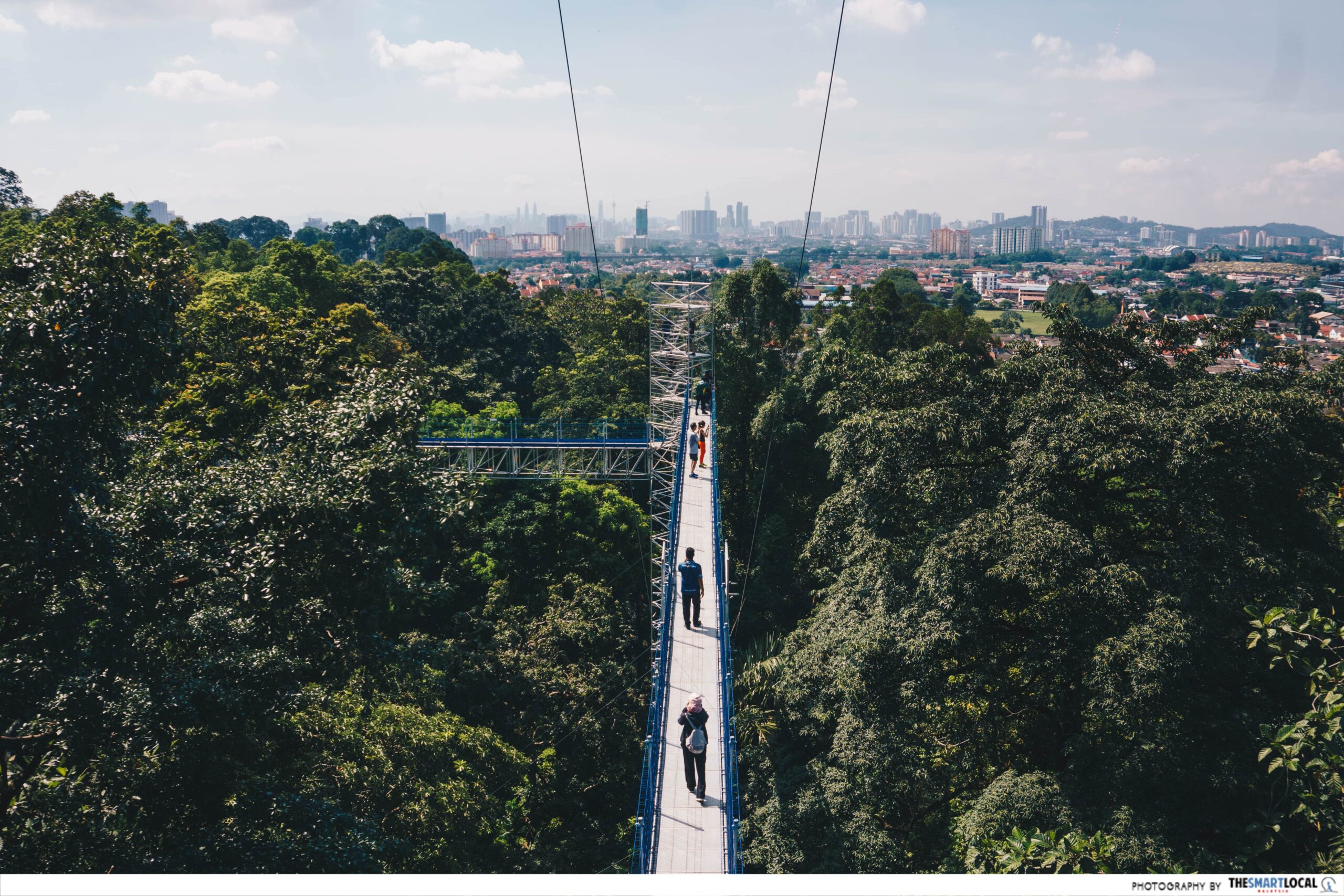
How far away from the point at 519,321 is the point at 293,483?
2688cm

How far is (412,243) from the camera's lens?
93688 millimetres

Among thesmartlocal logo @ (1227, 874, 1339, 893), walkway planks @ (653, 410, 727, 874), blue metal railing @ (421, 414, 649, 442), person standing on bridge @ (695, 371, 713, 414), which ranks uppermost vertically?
person standing on bridge @ (695, 371, 713, 414)

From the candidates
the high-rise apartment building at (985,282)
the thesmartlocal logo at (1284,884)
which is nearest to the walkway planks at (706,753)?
the thesmartlocal logo at (1284,884)

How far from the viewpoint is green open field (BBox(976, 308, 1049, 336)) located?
68938mm

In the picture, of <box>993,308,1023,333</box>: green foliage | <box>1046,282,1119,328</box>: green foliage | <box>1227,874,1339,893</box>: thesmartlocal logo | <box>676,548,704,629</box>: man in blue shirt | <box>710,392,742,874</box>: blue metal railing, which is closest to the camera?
<box>1227,874,1339,893</box>: thesmartlocal logo

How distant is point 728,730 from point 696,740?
3.08 feet

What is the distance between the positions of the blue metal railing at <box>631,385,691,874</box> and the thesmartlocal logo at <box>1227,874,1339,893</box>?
4650 mm

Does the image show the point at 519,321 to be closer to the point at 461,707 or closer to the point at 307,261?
the point at 307,261

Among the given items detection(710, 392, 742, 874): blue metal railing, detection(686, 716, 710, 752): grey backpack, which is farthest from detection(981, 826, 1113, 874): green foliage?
detection(686, 716, 710, 752): grey backpack

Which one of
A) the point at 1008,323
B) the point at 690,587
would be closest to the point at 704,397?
the point at 690,587

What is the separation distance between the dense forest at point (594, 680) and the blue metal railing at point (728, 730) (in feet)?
5.00

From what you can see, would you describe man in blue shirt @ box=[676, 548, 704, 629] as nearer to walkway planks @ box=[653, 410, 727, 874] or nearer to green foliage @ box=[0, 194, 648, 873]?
walkway planks @ box=[653, 410, 727, 874]

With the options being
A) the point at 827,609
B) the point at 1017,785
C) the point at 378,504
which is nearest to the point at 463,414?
the point at 827,609

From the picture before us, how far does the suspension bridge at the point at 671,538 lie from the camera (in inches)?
308
